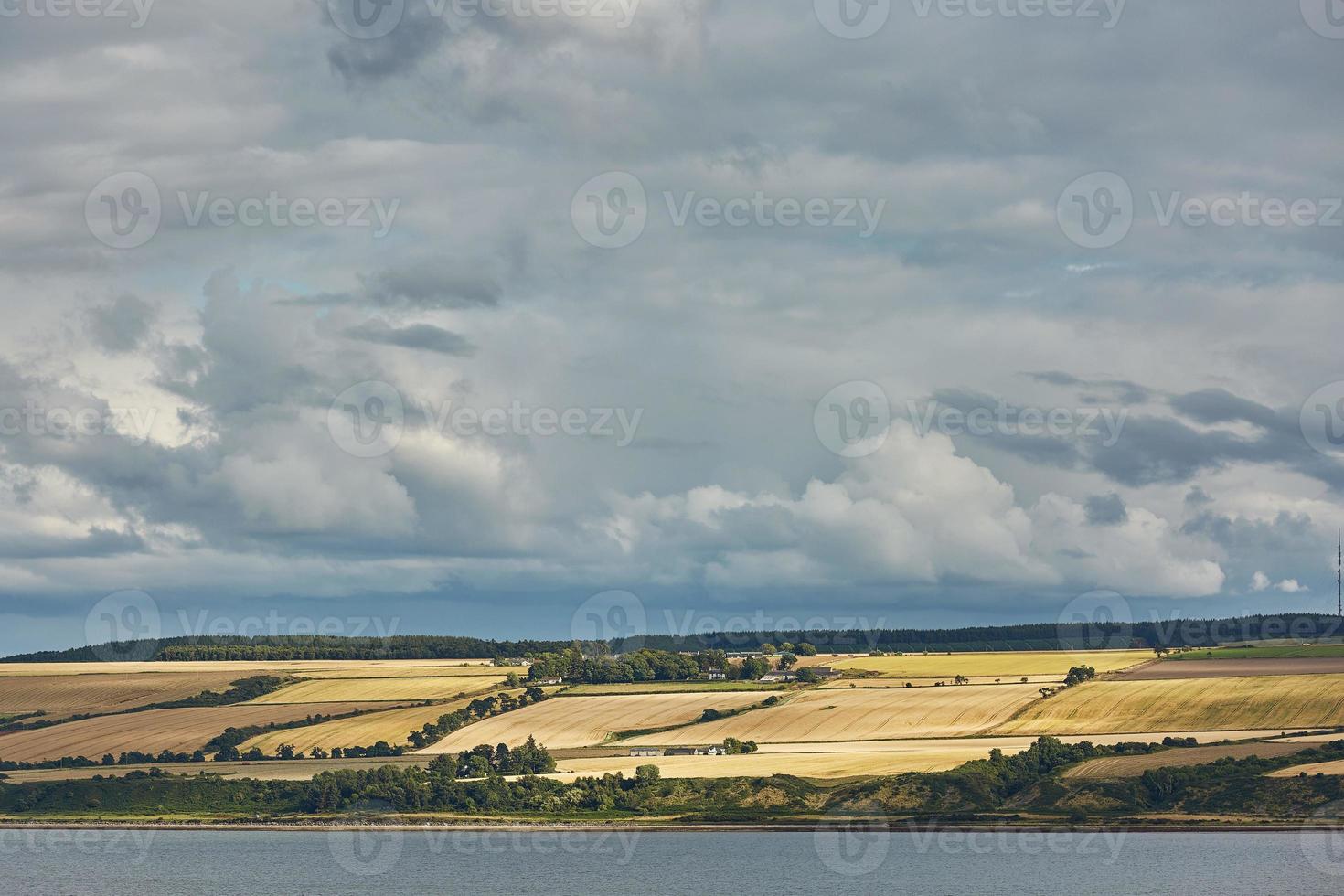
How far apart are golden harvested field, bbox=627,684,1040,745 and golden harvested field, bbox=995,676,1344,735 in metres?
5.02

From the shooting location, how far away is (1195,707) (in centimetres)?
16850

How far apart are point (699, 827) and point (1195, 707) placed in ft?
198

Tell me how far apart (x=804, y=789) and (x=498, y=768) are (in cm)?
3432

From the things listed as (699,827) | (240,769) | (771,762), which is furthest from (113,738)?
(699,827)

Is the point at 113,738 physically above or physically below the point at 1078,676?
below

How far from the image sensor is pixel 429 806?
15325cm

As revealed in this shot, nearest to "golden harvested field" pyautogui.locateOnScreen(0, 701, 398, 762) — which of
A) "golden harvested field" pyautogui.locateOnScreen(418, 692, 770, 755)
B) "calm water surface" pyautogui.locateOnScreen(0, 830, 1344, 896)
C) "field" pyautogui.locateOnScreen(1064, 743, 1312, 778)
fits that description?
"golden harvested field" pyautogui.locateOnScreen(418, 692, 770, 755)

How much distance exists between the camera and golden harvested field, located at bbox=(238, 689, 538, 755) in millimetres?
181562

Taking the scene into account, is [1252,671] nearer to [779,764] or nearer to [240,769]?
[779,764]

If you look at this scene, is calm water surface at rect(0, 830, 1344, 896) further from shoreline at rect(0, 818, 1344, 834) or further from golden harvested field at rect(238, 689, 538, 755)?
golden harvested field at rect(238, 689, 538, 755)

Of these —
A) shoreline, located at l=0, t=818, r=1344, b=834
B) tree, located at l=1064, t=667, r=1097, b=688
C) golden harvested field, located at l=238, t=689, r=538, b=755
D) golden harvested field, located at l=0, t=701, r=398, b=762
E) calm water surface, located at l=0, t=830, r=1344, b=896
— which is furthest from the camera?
tree, located at l=1064, t=667, r=1097, b=688

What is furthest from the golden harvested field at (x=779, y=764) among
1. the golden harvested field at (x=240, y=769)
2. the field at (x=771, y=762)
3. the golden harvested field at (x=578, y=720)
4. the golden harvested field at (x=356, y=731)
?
the golden harvested field at (x=356, y=731)

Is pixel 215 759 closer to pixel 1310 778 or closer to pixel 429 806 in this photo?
pixel 429 806

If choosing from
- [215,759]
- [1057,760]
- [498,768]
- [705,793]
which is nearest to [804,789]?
[705,793]
